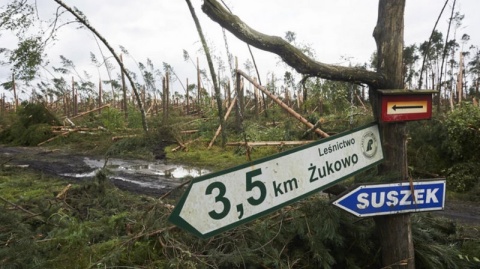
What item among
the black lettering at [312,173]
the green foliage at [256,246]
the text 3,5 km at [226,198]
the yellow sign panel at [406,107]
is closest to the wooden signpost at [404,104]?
the yellow sign panel at [406,107]

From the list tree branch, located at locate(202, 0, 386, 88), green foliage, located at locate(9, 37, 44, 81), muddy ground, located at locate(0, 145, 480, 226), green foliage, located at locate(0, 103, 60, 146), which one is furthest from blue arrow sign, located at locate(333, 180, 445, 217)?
green foliage, located at locate(0, 103, 60, 146)

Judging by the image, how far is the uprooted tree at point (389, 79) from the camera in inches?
81.9

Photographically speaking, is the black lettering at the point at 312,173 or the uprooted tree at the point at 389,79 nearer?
the black lettering at the point at 312,173

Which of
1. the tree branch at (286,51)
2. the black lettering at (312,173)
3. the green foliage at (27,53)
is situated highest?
the green foliage at (27,53)

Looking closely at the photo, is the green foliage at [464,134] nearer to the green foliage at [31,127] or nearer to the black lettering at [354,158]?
the black lettering at [354,158]

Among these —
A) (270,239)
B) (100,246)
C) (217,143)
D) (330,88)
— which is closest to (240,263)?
(270,239)

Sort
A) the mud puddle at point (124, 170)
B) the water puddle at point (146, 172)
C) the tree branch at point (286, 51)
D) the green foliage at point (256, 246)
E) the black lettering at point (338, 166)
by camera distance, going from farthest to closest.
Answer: the water puddle at point (146, 172)
the mud puddle at point (124, 170)
the green foliage at point (256, 246)
the black lettering at point (338, 166)
the tree branch at point (286, 51)

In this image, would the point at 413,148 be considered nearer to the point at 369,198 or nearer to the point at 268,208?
the point at 369,198

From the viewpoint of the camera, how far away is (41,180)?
752cm

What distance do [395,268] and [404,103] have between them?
1.09m

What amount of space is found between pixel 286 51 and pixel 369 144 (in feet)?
2.66

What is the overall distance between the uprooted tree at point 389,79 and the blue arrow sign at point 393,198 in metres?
0.08

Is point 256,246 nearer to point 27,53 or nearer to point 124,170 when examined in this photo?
point 124,170

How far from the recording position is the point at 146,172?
8.98 metres
